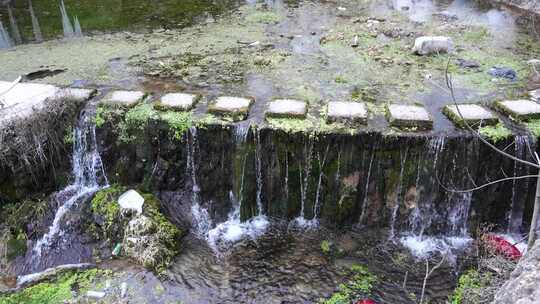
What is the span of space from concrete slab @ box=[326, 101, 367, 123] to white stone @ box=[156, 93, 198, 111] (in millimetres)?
1655

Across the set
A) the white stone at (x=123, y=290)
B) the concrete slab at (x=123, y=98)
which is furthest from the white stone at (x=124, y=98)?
the white stone at (x=123, y=290)

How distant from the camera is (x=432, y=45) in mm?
6629

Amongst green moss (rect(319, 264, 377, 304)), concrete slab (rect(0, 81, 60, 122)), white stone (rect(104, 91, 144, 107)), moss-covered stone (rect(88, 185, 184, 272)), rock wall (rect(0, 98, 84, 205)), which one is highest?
concrete slab (rect(0, 81, 60, 122))

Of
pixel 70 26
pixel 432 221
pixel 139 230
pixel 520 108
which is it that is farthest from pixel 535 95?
pixel 70 26

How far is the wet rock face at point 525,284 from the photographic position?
2.40m

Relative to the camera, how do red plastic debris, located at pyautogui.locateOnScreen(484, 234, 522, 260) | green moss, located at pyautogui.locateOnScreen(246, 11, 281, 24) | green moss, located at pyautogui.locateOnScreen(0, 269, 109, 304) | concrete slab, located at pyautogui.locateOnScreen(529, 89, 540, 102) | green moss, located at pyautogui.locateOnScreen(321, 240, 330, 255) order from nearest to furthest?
green moss, located at pyautogui.locateOnScreen(0, 269, 109, 304), red plastic debris, located at pyautogui.locateOnScreen(484, 234, 522, 260), green moss, located at pyautogui.locateOnScreen(321, 240, 330, 255), concrete slab, located at pyautogui.locateOnScreen(529, 89, 540, 102), green moss, located at pyautogui.locateOnScreen(246, 11, 281, 24)

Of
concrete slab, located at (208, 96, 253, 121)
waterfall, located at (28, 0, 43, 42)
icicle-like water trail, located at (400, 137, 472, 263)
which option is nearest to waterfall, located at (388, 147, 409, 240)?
icicle-like water trail, located at (400, 137, 472, 263)

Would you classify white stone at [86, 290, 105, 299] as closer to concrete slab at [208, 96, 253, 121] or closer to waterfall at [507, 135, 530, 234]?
concrete slab at [208, 96, 253, 121]

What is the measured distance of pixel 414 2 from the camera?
381 inches

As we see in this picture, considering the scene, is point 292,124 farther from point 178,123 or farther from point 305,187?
point 178,123

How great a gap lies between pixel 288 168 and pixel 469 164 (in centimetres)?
200

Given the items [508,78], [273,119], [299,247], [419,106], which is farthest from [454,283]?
[508,78]

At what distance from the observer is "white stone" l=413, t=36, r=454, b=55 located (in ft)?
21.7

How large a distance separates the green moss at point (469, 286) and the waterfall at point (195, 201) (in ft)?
8.96
